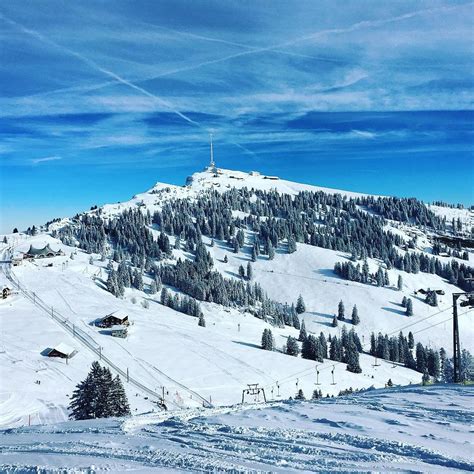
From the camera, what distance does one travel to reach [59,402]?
139ft

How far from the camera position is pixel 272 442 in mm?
12328

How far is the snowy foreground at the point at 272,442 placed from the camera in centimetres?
1041

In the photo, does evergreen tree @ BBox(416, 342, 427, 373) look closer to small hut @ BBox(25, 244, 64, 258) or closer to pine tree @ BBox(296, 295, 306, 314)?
pine tree @ BBox(296, 295, 306, 314)

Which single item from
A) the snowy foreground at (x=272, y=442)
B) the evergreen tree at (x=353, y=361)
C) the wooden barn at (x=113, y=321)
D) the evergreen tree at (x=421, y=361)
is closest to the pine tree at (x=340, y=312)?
the evergreen tree at (x=421, y=361)

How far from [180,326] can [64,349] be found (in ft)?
91.5

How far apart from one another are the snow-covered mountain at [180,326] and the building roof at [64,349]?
54.9 inches

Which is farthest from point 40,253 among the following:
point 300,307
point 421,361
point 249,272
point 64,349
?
point 421,361

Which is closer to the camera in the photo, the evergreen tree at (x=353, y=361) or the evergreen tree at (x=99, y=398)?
the evergreen tree at (x=99, y=398)

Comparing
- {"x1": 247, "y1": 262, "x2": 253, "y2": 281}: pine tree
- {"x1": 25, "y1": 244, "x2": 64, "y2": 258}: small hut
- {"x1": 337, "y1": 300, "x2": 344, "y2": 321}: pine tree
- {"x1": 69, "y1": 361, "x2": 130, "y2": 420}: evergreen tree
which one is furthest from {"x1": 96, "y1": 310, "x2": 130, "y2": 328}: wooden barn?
{"x1": 247, "y1": 262, "x2": 253, "y2": 281}: pine tree

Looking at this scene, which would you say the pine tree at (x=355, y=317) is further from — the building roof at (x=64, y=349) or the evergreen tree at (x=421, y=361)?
the building roof at (x=64, y=349)

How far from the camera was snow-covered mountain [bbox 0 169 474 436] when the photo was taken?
167 ft

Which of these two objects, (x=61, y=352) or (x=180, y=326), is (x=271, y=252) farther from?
(x=61, y=352)

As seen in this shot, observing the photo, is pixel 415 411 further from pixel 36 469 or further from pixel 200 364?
pixel 200 364

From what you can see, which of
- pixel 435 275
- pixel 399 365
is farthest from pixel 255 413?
pixel 435 275
